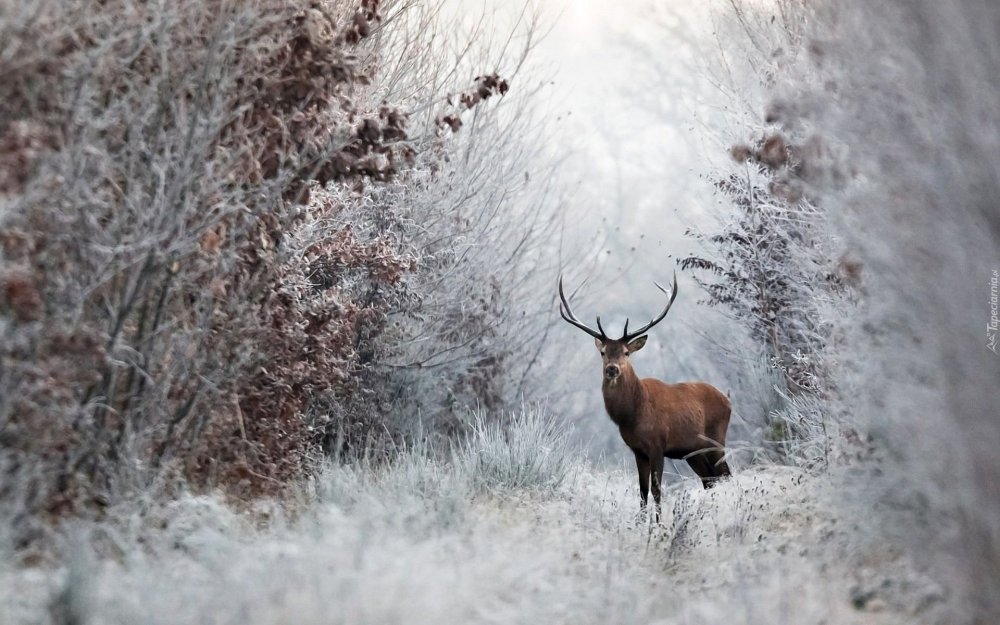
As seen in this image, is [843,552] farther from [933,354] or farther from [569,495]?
[569,495]

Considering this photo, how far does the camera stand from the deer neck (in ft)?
29.5

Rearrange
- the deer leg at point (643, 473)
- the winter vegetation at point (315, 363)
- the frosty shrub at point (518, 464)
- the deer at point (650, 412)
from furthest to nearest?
1. the deer at point (650, 412)
2. the deer leg at point (643, 473)
3. the frosty shrub at point (518, 464)
4. the winter vegetation at point (315, 363)

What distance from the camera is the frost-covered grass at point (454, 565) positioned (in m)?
4.17

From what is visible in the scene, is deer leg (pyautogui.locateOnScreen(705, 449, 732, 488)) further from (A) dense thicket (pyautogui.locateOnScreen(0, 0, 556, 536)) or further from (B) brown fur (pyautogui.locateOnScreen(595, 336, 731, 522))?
(A) dense thicket (pyautogui.locateOnScreen(0, 0, 556, 536))

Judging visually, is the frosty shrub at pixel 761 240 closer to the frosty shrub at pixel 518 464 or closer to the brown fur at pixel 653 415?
the brown fur at pixel 653 415

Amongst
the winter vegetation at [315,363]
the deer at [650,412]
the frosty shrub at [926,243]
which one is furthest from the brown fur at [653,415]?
the frosty shrub at [926,243]

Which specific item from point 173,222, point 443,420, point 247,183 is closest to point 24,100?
point 173,222

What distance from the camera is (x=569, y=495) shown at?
8.33 metres

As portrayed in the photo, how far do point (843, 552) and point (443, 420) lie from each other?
788 centimetres

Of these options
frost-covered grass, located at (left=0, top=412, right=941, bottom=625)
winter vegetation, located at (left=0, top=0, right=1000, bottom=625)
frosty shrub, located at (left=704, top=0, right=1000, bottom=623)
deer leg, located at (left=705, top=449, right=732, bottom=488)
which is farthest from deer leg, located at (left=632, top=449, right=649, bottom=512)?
frosty shrub, located at (left=704, top=0, right=1000, bottom=623)

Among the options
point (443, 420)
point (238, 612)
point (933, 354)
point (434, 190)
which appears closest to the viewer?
point (238, 612)

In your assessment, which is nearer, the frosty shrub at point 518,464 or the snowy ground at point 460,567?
the snowy ground at point 460,567

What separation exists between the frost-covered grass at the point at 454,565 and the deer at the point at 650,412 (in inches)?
51.1

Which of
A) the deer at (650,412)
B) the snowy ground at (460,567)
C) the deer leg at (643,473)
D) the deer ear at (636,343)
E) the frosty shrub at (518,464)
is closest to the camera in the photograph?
the snowy ground at (460,567)
